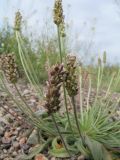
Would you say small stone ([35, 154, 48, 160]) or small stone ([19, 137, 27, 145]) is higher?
small stone ([19, 137, 27, 145])

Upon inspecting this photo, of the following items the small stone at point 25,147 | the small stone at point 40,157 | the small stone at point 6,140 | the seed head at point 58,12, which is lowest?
the small stone at point 40,157

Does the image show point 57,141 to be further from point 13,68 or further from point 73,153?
point 13,68

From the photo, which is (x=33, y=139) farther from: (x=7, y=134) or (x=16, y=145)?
(x=7, y=134)

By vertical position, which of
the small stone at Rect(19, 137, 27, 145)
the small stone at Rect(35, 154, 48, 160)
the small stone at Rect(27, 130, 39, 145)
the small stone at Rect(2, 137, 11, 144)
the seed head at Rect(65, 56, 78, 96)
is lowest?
the small stone at Rect(35, 154, 48, 160)

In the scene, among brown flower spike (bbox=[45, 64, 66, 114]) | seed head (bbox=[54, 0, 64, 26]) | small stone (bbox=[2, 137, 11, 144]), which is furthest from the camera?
small stone (bbox=[2, 137, 11, 144])

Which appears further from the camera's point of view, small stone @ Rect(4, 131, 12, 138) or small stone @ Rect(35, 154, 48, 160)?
small stone @ Rect(4, 131, 12, 138)

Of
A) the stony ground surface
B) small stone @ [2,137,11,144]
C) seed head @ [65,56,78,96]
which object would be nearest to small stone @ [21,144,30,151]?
the stony ground surface

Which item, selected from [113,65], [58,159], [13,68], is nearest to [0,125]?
[58,159]

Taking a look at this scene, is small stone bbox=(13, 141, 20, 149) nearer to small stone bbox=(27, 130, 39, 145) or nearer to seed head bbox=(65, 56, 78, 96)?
small stone bbox=(27, 130, 39, 145)

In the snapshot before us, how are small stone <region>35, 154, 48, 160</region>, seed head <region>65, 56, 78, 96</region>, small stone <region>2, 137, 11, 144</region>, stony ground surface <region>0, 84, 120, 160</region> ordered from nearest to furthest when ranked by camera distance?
seed head <region>65, 56, 78, 96</region> < small stone <region>35, 154, 48, 160</region> < stony ground surface <region>0, 84, 120, 160</region> < small stone <region>2, 137, 11, 144</region>

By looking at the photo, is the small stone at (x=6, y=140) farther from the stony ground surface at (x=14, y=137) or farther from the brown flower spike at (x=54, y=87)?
the brown flower spike at (x=54, y=87)

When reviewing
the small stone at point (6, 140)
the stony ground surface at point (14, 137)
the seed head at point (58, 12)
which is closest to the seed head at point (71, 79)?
the seed head at point (58, 12)
